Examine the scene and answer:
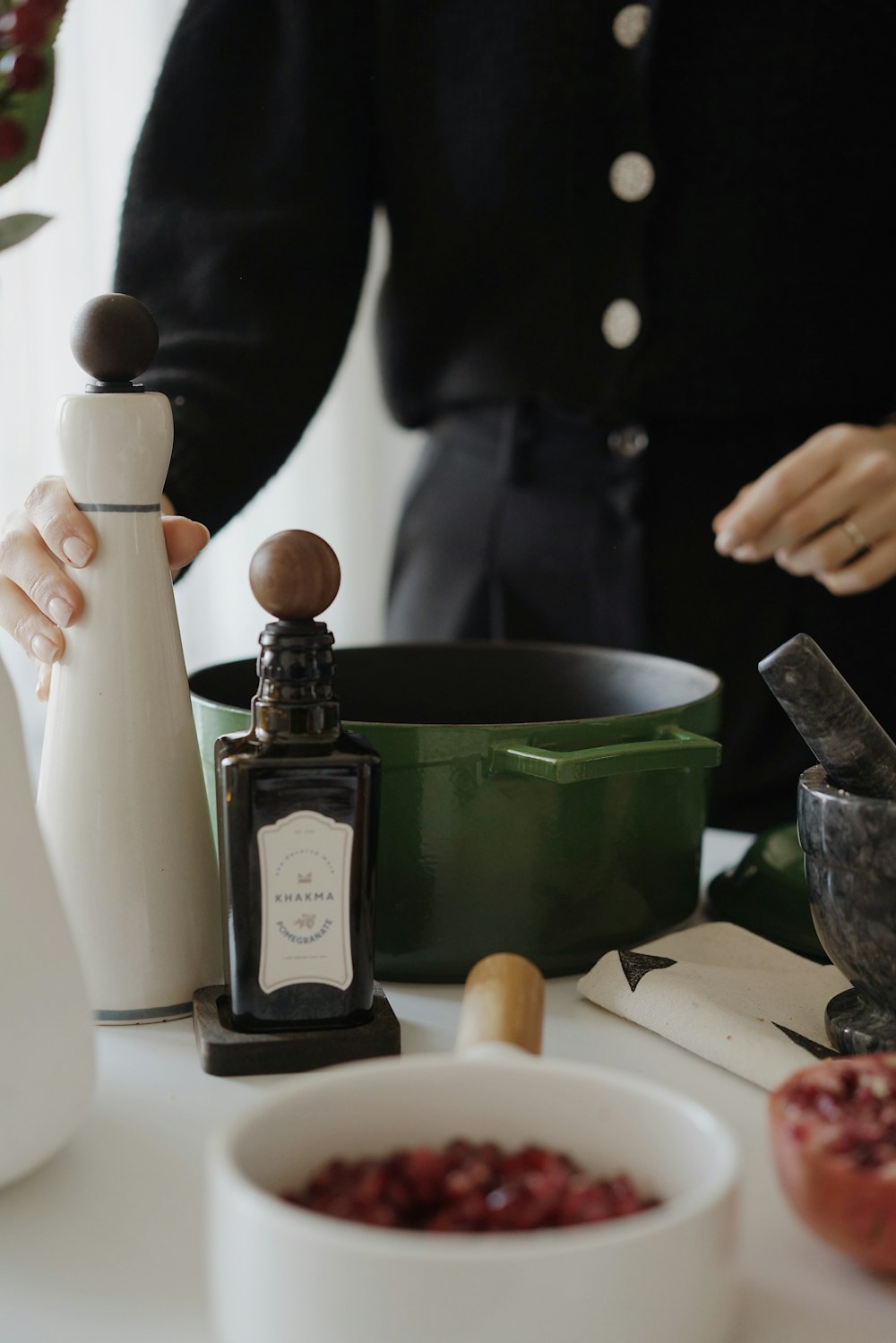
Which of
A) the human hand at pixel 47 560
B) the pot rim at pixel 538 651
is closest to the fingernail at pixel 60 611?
the human hand at pixel 47 560

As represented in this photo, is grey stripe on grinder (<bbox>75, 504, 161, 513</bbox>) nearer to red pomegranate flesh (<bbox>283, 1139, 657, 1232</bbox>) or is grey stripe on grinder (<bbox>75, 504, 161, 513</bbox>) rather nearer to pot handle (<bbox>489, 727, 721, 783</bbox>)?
pot handle (<bbox>489, 727, 721, 783</bbox>)

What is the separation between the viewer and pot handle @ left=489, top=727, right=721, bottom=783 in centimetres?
69

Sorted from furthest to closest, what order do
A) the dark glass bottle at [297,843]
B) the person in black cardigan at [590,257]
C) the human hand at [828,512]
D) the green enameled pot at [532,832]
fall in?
the person in black cardigan at [590,257] < the human hand at [828,512] < the green enameled pot at [532,832] < the dark glass bottle at [297,843]

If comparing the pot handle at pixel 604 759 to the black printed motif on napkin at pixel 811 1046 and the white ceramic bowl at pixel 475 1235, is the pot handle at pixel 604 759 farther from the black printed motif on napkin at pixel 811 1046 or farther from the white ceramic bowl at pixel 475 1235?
the white ceramic bowl at pixel 475 1235

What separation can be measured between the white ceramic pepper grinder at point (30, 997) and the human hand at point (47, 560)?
0.15 metres

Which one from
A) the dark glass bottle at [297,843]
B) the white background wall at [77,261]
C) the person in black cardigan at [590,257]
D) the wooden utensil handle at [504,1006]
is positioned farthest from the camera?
the white background wall at [77,261]

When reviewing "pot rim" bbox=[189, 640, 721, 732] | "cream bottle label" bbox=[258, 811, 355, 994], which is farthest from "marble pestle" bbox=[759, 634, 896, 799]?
"cream bottle label" bbox=[258, 811, 355, 994]

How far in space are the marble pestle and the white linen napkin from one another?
0.41 ft

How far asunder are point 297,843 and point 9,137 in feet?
1.02

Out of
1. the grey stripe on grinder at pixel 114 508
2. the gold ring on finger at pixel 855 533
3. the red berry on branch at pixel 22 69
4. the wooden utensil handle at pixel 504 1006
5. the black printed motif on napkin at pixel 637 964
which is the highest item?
the red berry on branch at pixel 22 69

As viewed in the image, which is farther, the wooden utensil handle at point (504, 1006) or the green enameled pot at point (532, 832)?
the green enameled pot at point (532, 832)

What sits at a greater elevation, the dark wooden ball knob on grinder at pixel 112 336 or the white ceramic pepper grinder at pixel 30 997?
the dark wooden ball knob on grinder at pixel 112 336

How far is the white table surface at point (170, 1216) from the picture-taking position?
458mm

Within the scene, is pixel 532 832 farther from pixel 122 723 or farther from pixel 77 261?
pixel 77 261
